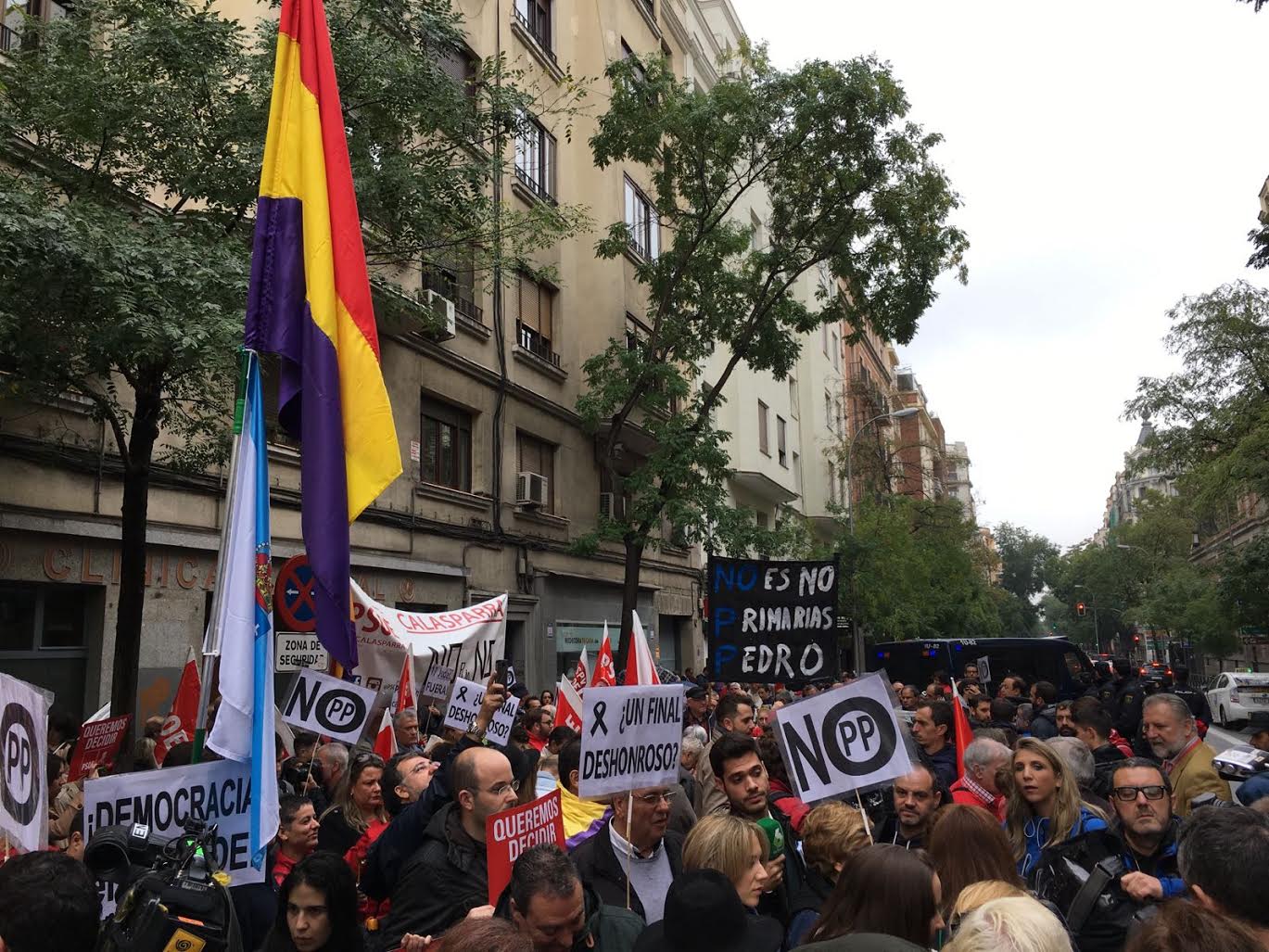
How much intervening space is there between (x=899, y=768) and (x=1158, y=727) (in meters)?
1.85

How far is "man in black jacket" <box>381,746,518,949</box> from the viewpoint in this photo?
4203 mm

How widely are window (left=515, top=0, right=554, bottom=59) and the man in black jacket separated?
19160 mm

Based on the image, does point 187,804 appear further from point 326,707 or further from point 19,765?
point 326,707

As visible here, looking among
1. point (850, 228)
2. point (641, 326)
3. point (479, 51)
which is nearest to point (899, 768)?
point (850, 228)

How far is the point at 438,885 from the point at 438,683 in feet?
21.2

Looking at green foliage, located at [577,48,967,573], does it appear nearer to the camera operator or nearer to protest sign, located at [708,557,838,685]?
protest sign, located at [708,557,838,685]

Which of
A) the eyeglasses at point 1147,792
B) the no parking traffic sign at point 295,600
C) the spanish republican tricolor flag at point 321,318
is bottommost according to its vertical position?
the eyeglasses at point 1147,792

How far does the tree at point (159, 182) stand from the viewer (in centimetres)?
753

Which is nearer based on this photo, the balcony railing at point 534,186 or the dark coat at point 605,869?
the dark coat at point 605,869

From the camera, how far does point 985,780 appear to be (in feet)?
19.4

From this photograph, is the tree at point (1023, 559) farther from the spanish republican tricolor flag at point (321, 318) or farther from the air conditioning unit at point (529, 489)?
the spanish republican tricolor flag at point (321, 318)

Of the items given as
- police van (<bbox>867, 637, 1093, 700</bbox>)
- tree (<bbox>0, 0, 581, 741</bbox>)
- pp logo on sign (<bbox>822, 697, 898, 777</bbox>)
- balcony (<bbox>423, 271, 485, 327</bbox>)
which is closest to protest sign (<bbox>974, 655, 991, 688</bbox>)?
police van (<bbox>867, 637, 1093, 700</bbox>)

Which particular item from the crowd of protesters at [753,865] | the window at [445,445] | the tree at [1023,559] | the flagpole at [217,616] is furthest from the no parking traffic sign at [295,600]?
the tree at [1023,559]

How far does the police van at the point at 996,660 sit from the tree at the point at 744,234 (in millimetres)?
6407
